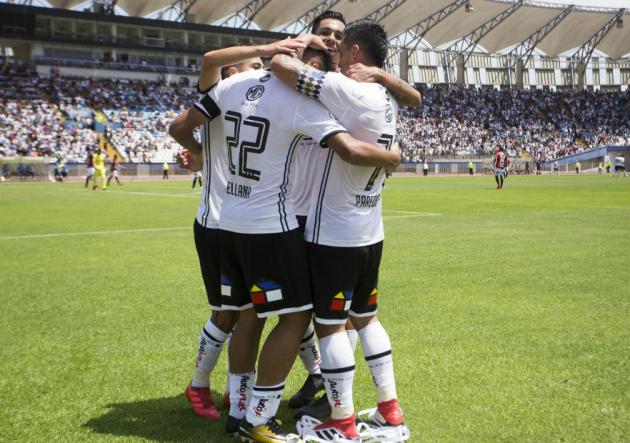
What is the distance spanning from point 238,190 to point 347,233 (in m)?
0.65

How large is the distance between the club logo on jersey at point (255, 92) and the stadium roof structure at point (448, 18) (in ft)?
202

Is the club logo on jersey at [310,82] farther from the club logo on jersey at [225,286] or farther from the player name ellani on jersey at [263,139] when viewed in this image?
the club logo on jersey at [225,286]

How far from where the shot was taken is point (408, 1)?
211 feet

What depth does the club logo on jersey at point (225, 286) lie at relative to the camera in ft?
12.3

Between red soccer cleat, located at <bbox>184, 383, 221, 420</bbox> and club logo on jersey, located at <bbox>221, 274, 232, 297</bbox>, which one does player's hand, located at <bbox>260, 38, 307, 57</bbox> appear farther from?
red soccer cleat, located at <bbox>184, 383, 221, 420</bbox>

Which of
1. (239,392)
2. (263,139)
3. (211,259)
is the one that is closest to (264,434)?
(239,392)

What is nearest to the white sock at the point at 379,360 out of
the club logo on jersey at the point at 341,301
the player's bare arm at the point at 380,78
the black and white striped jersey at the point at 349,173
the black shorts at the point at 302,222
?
the club logo on jersey at the point at 341,301

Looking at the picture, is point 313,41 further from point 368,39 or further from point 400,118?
point 400,118

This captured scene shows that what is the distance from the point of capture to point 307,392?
167 inches

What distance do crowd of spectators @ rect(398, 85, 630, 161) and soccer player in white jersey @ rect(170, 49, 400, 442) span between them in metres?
60.6

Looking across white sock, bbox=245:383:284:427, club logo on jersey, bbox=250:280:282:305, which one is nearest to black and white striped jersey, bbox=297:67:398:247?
club logo on jersey, bbox=250:280:282:305

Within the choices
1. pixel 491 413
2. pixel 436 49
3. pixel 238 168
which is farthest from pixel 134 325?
pixel 436 49

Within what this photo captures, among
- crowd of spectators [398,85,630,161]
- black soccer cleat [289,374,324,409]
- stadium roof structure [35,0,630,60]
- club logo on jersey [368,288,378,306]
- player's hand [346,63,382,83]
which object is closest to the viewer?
player's hand [346,63,382,83]

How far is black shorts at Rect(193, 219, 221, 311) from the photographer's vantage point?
3998 mm
